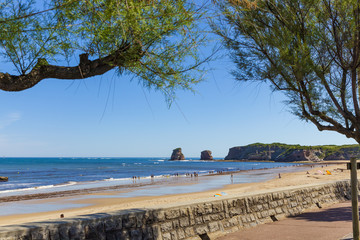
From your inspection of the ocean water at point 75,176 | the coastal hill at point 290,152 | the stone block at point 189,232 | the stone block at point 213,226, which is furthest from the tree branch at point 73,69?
the coastal hill at point 290,152

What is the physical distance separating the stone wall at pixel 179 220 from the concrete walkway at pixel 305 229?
237mm

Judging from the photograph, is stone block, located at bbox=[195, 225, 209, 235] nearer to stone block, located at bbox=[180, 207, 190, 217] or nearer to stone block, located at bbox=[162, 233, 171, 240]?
stone block, located at bbox=[180, 207, 190, 217]

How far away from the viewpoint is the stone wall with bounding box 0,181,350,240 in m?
4.72

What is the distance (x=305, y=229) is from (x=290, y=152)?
5805 inches

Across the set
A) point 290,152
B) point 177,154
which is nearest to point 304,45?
point 290,152

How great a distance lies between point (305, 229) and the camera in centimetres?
733

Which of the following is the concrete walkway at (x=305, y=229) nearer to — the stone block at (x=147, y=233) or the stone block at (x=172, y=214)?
the stone block at (x=172, y=214)

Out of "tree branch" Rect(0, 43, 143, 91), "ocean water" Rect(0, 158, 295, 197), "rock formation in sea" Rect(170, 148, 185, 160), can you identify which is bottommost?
"ocean water" Rect(0, 158, 295, 197)

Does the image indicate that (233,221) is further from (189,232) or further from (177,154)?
(177,154)

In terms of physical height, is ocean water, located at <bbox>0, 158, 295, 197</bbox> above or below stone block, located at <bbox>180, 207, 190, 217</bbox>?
below

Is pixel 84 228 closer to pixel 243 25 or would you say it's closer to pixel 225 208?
pixel 225 208

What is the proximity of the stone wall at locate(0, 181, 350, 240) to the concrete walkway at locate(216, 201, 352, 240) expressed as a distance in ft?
0.78

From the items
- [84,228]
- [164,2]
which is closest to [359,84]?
[164,2]

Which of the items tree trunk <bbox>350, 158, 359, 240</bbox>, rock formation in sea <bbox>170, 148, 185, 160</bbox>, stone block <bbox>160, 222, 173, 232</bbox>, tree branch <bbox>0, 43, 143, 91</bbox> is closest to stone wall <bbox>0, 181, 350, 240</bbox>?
stone block <bbox>160, 222, 173, 232</bbox>
